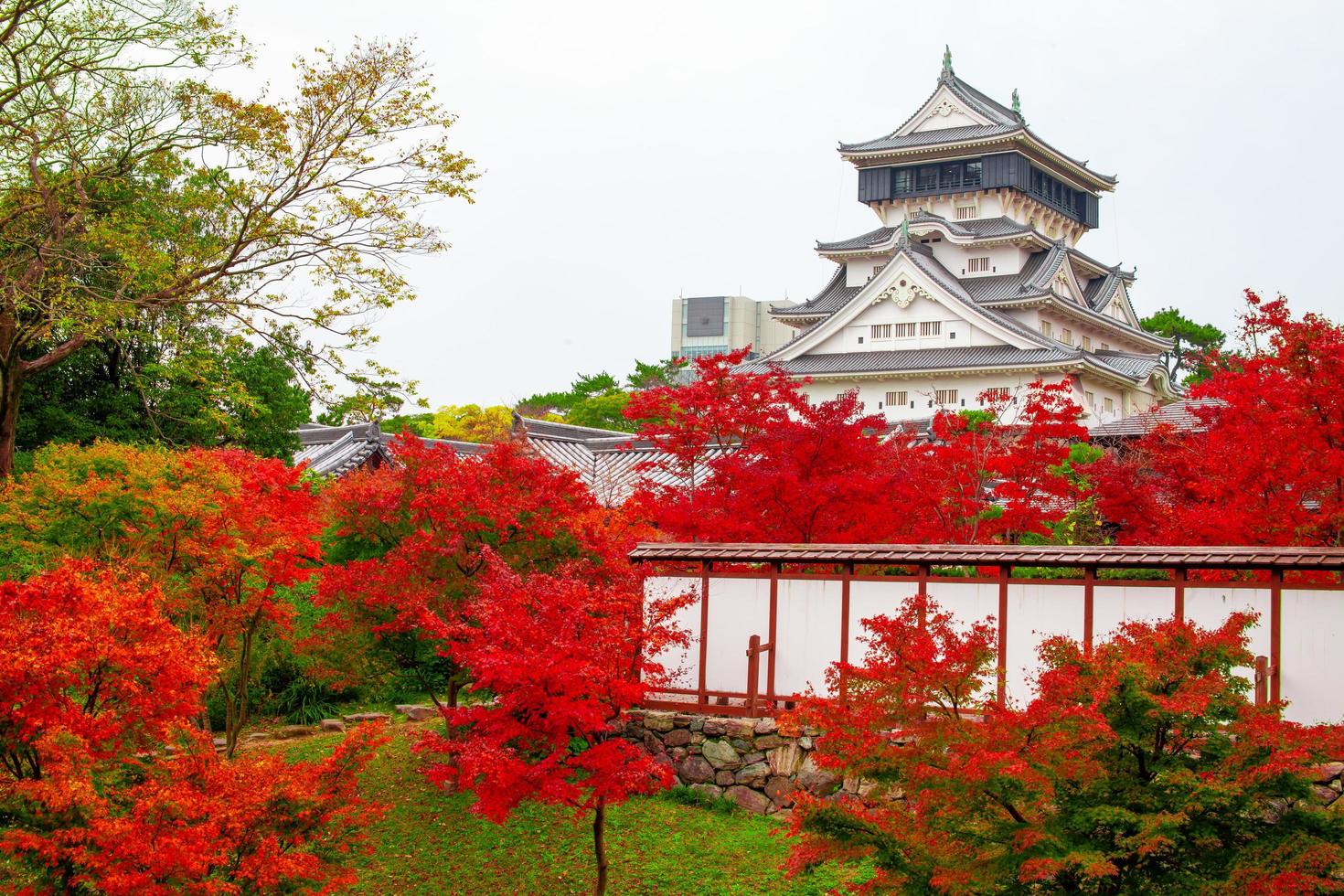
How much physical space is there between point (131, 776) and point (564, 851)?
4868 millimetres

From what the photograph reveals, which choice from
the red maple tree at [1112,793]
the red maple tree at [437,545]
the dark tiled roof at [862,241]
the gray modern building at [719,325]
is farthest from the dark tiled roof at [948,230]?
the gray modern building at [719,325]

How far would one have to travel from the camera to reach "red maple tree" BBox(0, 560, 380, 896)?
26.6ft

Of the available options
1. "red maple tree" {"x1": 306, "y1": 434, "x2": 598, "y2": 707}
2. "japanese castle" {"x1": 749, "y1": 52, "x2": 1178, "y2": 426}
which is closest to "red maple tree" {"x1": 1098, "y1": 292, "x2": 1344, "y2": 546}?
"red maple tree" {"x1": 306, "y1": 434, "x2": 598, "y2": 707}

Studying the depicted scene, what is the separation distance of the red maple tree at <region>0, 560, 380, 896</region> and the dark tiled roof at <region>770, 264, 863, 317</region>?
4640cm

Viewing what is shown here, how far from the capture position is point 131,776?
30.6 ft

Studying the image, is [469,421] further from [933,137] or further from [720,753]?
[720,753]

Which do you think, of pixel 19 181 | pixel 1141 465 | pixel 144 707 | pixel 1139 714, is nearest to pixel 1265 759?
pixel 1139 714

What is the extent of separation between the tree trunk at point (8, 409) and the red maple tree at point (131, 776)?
8.18 m

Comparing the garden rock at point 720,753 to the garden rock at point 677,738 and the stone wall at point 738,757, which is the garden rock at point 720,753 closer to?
the stone wall at point 738,757

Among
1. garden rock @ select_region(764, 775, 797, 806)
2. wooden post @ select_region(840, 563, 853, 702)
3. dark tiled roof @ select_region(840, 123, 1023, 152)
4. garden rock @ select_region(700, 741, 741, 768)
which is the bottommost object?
garden rock @ select_region(764, 775, 797, 806)

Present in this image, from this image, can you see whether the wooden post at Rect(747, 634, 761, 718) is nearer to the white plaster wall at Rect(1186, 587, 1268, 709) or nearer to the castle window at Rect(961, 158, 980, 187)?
the white plaster wall at Rect(1186, 587, 1268, 709)

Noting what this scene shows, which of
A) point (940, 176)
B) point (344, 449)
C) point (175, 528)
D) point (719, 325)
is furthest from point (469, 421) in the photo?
point (719, 325)

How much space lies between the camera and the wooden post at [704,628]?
1445 cm

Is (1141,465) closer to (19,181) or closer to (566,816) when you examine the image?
(566,816)
